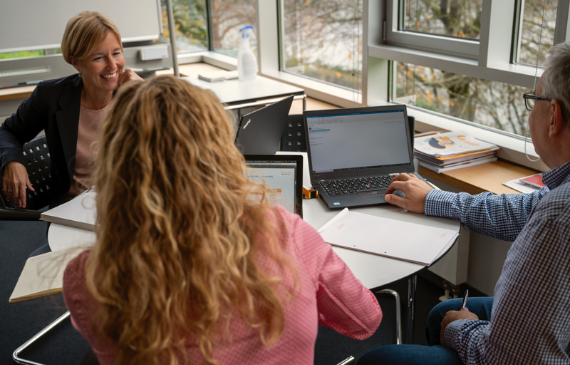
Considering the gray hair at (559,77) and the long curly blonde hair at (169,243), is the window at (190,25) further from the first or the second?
the long curly blonde hair at (169,243)

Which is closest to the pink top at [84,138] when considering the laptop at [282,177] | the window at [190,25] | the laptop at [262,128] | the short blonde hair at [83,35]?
the short blonde hair at [83,35]

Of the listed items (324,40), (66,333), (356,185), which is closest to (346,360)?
(356,185)

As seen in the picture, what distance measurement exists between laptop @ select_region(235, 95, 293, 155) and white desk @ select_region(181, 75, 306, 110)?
0.83 m

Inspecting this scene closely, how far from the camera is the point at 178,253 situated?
2.61 feet

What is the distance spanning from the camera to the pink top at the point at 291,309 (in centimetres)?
85

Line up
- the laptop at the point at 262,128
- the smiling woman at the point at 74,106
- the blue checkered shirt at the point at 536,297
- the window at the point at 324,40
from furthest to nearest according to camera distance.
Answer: the window at the point at 324,40 < the smiling woman at the point at 74,106 < the laptop at the point at 262,128 < the blue checkered shirt at the point at 536,297

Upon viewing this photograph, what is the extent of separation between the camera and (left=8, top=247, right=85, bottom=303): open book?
131cm

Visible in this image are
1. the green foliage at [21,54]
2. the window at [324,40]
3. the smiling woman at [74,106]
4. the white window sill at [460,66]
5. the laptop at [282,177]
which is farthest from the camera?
the green foliage at [21,54]

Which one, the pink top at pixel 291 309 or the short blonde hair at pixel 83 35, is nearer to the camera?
the pink top at pixel 291 309

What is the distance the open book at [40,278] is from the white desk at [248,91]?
1.50 m

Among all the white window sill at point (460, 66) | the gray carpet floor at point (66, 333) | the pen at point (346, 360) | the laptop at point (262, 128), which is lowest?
the gray carpet floor at point (66, 333)

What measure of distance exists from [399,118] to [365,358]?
91cm

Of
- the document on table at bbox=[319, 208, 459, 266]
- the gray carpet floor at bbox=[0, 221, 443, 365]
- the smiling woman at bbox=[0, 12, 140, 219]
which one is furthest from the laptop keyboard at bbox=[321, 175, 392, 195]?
the smiling woman at bbox=[0, 12, 140, 219]

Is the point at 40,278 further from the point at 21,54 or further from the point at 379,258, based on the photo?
the point at 21,54
